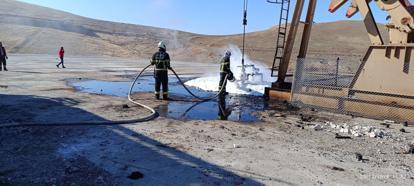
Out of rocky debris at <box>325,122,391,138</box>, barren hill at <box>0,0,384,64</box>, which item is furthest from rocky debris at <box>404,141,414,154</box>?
barren hill at <box>0,0,384,64</box>

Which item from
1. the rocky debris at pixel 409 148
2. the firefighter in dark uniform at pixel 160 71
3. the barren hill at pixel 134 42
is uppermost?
the barren hill at pixel 134 42

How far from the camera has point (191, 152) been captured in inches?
259

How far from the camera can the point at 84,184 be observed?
16.3ft

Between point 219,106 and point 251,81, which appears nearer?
point 219,106

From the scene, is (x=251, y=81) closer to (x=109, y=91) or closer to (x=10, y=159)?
(x=109, y=91)

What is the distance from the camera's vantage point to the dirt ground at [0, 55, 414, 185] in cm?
539

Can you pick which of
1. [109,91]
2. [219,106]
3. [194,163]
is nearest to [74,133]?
[194,163]

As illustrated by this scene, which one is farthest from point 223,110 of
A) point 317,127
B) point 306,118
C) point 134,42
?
point 134,42

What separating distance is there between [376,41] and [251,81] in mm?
7166

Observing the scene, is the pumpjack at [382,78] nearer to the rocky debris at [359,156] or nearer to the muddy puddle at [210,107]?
the muddy puddle at [210,107]

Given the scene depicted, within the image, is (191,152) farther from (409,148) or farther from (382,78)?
(382,78)

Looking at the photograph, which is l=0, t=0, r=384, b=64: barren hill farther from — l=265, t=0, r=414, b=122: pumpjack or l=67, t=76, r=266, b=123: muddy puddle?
l=265, t=0, r=414, b=122: pumpjack

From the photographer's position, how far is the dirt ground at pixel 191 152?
539 centimetres

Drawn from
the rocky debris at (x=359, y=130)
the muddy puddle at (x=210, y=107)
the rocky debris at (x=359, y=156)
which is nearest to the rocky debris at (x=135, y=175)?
the rocky debris at (x=359, y=156)
